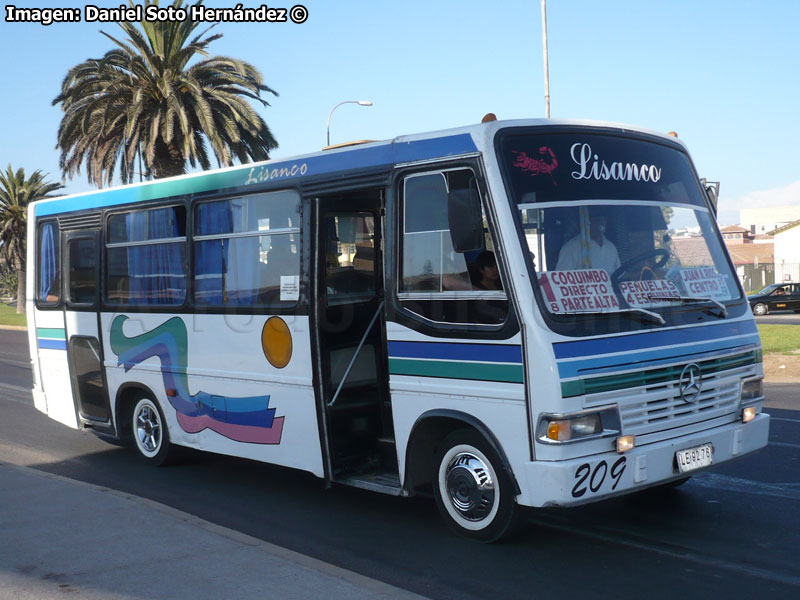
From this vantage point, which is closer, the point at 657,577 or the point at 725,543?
the point at 657,577

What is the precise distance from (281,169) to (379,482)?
283cm

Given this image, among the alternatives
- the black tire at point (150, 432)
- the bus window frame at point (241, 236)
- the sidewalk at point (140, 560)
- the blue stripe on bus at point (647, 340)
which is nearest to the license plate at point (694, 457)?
the blue stripe on bus at point (647, 340)

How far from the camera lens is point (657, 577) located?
5.50 metres

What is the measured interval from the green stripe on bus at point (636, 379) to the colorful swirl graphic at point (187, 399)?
125 inches

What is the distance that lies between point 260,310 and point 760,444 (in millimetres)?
4255

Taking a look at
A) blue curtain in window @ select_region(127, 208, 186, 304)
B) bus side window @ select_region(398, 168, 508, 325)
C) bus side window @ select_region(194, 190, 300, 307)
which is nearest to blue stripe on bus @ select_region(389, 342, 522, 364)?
bus side window @ select_region(398, 168, 508, 325)

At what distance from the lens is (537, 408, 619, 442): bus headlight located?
5.60 metres

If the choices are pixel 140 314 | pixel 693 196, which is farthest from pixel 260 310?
pixel 693 196

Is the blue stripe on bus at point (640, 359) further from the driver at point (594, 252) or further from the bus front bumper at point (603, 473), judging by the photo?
the driver at point (594, 252)

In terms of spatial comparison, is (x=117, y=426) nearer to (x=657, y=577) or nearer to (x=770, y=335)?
(x=657, y=577)

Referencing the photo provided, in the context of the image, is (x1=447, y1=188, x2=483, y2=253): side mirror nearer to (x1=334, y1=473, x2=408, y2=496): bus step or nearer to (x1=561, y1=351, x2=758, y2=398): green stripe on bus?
(x1=561, y1=351, x2=758, y2=398): green stripe on bus

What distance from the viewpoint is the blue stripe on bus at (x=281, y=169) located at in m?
6.48

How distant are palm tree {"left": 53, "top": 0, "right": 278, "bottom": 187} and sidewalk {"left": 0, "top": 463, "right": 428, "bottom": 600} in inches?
695

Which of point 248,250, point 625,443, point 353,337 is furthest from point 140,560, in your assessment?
point 248,250
